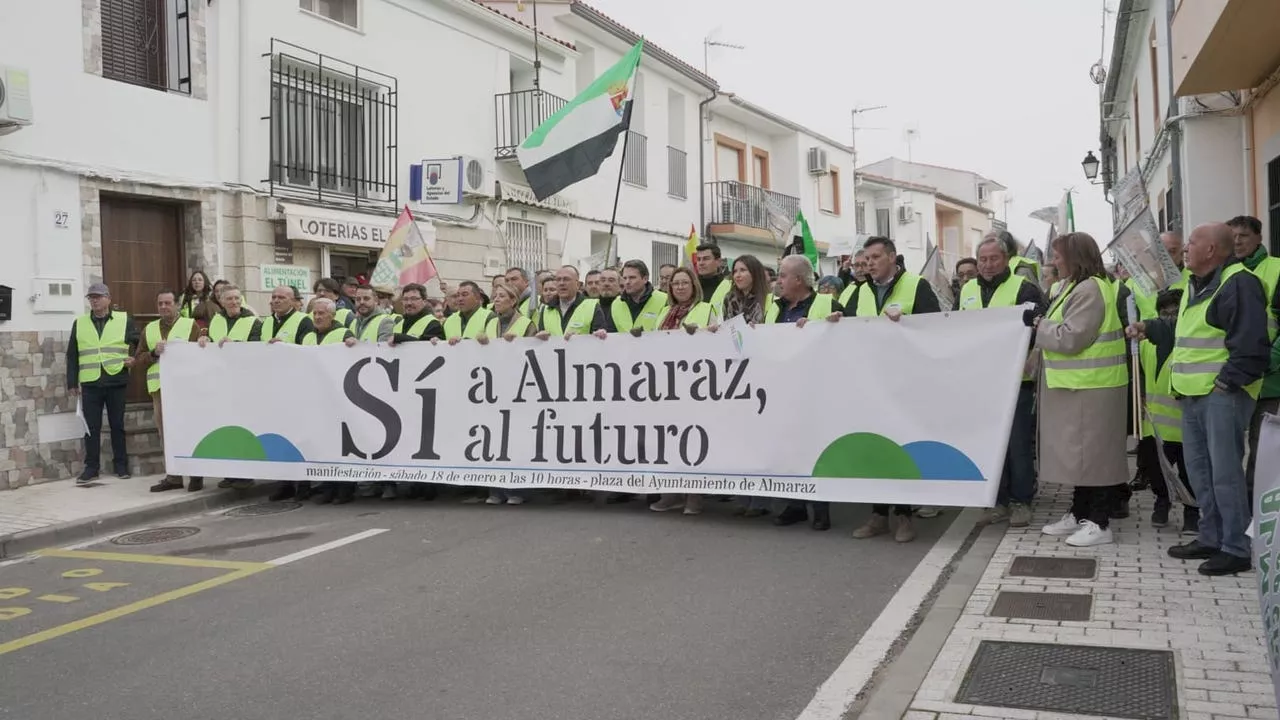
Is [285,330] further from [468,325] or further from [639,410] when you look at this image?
[639,410]

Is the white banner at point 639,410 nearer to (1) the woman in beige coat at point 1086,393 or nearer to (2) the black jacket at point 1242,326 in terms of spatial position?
(1) the woman in beige coat at point 1086,393

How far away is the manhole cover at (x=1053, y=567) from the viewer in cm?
552

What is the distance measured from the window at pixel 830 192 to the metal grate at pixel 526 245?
15057mm

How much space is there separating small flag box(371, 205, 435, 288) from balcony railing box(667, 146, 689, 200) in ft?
40.9

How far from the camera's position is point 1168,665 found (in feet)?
13.2

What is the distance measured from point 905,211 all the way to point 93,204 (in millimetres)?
32040

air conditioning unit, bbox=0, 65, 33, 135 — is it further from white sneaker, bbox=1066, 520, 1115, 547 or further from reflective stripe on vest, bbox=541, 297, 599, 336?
white sneaker, bbox=1066, 520, 1115, 547

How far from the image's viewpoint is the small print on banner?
273 centimetres

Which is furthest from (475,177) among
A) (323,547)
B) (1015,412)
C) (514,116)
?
(1015,412)

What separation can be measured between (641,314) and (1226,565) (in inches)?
177

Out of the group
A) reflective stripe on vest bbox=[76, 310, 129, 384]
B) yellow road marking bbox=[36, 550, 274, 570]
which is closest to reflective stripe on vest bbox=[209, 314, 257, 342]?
reflective stripe on vest bbox=[76, 310, 129, 384]

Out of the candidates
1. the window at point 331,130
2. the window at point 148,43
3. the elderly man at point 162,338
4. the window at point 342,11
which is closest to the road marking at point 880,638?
the elderly man at point 162,338

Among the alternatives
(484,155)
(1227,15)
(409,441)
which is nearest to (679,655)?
(409,441)

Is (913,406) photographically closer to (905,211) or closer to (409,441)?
(409,441)
